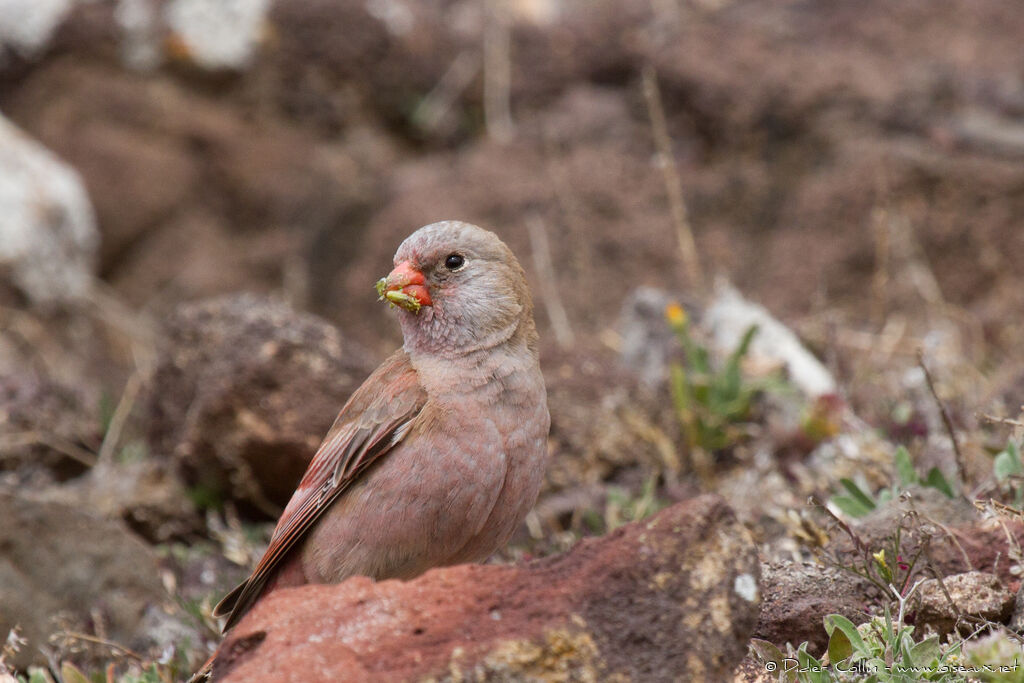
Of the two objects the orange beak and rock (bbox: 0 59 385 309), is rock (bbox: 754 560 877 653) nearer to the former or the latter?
the orange beak

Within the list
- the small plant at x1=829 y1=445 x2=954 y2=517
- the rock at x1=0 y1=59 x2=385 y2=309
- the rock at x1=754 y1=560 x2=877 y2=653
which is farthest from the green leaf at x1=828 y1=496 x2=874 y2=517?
the rock at x1=0 y1=59 x2=385 y2=309

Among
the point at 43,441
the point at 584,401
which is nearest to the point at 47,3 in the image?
the point at 43,441

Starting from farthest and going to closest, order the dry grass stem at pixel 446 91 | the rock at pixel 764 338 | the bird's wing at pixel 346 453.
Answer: the dry grass stem at pixel 446 91 < the rock at pixel 764 338 < the bird's wing at pixel 346 453

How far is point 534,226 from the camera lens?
779 centimetres

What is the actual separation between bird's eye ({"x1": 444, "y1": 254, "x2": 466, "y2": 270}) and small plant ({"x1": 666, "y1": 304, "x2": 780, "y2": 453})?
1950 millimetres

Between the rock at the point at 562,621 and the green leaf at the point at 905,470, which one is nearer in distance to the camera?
the rock at the point at 562,621

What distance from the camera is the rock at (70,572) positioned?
177 inches

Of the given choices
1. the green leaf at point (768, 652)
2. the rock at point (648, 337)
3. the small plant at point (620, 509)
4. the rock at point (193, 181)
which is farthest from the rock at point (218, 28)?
the green leaf at point (768, 652)

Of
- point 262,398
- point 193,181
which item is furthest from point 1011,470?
A: point 193,181

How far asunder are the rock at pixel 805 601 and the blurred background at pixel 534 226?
121 centimetres

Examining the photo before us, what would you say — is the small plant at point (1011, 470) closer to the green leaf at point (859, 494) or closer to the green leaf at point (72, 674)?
the green leaf at point (859, 494)

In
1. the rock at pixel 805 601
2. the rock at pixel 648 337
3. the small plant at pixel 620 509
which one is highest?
the rock at pixel 805 601

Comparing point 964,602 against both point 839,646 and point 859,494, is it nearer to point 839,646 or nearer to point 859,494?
point 839,646

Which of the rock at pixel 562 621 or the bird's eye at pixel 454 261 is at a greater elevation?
the bird's eye at pixel 454 261
